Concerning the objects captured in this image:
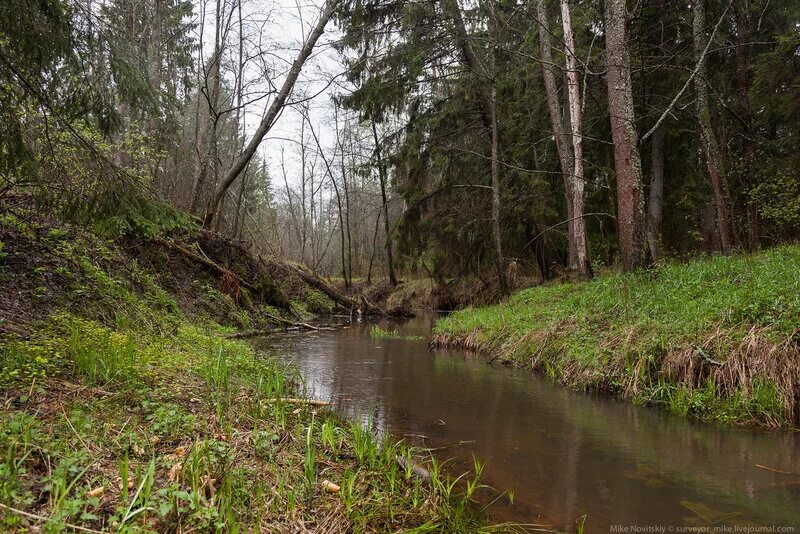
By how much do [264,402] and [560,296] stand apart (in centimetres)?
750

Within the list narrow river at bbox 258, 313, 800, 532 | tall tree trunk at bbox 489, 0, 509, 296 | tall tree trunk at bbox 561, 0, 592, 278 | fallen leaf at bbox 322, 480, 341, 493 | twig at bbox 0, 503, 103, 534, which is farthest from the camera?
tall tree trunk at bbox 489, 0, 509, 296

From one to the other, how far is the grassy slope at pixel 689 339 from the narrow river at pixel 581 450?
359 millimetres

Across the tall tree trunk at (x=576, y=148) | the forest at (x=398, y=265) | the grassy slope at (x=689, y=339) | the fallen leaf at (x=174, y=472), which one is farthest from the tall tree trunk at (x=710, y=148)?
the fallen leaf at (x=174, y=472)

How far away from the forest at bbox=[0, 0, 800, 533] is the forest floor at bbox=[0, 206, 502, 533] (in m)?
0.02

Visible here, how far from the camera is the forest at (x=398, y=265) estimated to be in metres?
2.55

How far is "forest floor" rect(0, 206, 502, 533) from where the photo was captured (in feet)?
Result: 6.53

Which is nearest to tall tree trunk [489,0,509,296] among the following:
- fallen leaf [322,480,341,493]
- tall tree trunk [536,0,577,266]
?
tall tree trunk [536,0,577,266]

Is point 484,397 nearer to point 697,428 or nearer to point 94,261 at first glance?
point 697,428

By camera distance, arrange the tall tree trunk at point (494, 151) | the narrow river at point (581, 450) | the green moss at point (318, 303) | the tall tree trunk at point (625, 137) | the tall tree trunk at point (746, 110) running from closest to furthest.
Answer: the narrow river at point (581, 450), the tall tree trunk at point (625, 137), the tall tree trunk at point (746, 110), the tall tree trunk at point (494, 151), the green moss at point (318, 303)

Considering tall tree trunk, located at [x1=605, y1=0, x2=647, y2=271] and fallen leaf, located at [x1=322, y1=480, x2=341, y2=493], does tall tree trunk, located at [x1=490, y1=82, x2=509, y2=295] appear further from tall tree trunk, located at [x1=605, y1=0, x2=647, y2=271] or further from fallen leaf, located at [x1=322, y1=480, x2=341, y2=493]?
fallen leaf, located at [x1=322, y1=480, x2=341, y2=493]

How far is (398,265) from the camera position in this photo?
17281 mm

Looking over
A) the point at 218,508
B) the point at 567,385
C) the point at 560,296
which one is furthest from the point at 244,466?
the point at 560,296

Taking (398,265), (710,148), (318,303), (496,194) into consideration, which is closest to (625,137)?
(710,148)

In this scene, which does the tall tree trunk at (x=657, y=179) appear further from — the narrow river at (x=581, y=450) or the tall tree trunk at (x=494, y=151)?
the narrow river at (x=581, y=450)
